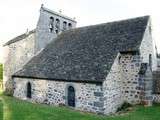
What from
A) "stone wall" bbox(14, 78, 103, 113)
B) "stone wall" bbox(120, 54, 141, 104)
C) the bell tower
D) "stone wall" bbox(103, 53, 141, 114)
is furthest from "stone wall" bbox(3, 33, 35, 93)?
"stone wall" bbox(120, 54, 141, 104)

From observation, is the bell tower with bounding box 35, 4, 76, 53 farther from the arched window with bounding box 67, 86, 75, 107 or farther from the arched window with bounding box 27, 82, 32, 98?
the arched window with bounding box 67, 86, 75, 107

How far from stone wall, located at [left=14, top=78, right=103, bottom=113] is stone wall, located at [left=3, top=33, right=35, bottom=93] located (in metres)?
2.70

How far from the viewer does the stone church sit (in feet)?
56.7

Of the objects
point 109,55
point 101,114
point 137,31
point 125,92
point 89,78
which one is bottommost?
point 101,114

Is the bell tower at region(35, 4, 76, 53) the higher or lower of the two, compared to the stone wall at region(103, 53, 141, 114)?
higher

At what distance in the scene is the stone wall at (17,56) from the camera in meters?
25.9

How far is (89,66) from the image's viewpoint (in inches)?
729

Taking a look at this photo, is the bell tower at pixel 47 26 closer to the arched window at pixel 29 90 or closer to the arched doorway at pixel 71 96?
the arched window at pixel 29 90

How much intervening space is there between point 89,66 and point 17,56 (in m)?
11.2

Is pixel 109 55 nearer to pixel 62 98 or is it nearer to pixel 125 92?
pixel 125 92

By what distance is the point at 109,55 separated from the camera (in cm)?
1848

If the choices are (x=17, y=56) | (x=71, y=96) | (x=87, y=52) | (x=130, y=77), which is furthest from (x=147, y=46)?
(x=17, y=56)

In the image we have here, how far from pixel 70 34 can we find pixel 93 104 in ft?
36.2

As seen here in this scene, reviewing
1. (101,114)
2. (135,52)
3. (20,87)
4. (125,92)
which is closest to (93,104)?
(101,114)
